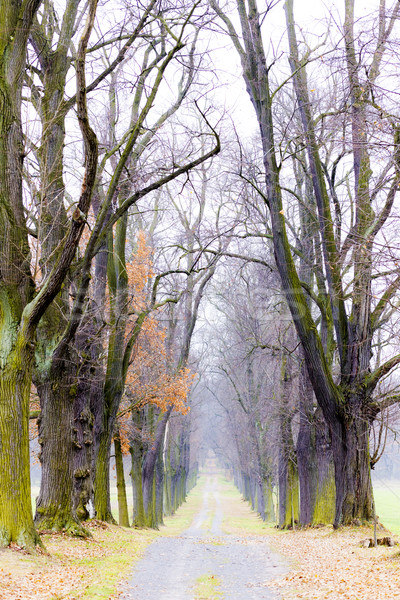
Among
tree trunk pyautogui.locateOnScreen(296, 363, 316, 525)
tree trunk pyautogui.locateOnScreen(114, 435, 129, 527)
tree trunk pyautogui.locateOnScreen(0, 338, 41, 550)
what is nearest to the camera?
tree trunk pyautogui.locateOnScreen(0, 338, 41, 550)

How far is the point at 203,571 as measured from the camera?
786 centimetres

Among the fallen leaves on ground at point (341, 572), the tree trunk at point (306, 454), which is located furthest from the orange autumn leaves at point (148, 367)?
the fallen leaves on ground at point (341, 572)

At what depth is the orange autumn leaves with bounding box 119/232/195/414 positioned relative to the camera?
17.4 meters

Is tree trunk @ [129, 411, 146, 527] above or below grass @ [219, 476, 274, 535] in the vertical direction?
above

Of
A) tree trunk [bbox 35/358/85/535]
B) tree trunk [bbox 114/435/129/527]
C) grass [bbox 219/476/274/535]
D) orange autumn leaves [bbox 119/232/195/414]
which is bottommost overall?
grass [bbox 219/476/274/535]

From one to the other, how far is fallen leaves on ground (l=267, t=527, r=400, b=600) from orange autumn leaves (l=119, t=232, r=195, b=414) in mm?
7584

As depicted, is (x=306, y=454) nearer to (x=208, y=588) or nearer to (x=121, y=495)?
(x=121, y=495)

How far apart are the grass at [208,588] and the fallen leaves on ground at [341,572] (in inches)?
27.3

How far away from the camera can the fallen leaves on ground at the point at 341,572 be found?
5766 mm

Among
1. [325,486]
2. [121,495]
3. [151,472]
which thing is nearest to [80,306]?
[325,486]

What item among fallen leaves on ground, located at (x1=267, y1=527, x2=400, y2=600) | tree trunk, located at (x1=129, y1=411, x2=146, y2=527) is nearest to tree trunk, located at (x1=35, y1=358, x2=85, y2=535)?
fallen leaves on ground, located at (x1=267, y1=527, x2=400, y2=600)

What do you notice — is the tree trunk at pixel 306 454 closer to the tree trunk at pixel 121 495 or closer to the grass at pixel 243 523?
the grass at pixel 243 523

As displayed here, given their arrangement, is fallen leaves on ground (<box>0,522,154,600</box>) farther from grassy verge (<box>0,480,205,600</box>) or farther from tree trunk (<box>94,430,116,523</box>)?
tree trunk (<box>94,430,116,523</box>)

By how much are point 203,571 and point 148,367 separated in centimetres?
1157
